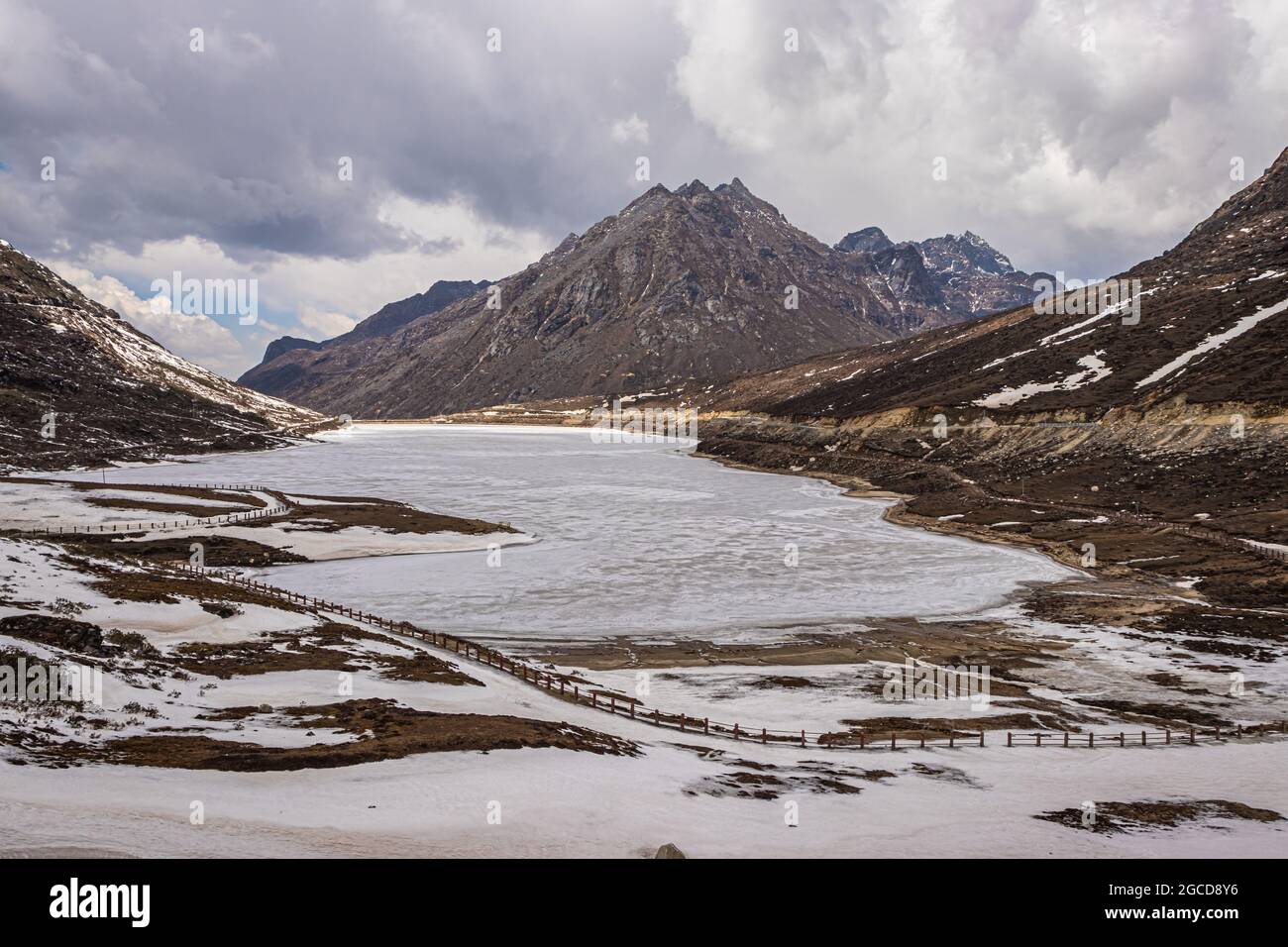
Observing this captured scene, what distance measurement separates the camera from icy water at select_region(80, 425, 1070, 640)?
48500 mm

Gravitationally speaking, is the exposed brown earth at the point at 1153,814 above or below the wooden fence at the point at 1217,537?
below

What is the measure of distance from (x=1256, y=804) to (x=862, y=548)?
45.3 metres

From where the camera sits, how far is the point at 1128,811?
76.7ft

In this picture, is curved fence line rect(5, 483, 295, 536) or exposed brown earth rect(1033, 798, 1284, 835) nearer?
exposed brown earth rect(1033, 798, 1284, 835)

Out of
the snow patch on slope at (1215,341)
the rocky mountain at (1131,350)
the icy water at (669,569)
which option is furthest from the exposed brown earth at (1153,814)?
the snow patch on slope at (1215,341)

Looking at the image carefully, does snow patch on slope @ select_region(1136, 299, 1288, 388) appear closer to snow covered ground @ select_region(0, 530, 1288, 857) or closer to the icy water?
the icy water

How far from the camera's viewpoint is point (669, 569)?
6088 centimetres

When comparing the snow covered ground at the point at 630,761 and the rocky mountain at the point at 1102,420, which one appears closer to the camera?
the snow covered ground at the point at 630,761

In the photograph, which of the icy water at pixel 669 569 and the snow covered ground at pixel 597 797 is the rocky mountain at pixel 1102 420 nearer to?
the icy water at pixel 669 569

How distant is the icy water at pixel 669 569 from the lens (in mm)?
48500

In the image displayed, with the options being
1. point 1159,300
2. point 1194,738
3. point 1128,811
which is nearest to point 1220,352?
point 1159,300

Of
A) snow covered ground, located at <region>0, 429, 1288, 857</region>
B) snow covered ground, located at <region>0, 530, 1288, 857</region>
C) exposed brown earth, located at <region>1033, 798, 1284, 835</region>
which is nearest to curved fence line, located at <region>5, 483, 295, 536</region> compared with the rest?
snow covered ground, located at <region>0, 429, 1288, 857</region>

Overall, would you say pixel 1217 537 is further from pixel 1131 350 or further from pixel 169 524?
pixel 169 524

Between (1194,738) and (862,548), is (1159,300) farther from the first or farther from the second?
(1194,738)
